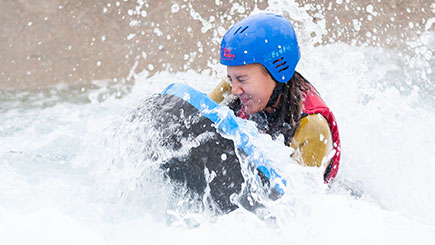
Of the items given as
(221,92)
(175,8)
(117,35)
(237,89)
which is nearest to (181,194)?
(237,89)

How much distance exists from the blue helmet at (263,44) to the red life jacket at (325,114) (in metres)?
0.20

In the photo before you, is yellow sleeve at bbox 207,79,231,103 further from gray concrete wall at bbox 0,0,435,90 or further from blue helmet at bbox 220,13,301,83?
gray concrete wall at bbox 0,0,435,90

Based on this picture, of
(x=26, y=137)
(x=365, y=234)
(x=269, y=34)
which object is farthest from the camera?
(x=26, y=137)

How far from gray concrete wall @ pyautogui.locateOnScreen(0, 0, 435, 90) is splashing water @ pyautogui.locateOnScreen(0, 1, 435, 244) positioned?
62 cm

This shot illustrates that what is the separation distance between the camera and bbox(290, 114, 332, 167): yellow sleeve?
224 cm

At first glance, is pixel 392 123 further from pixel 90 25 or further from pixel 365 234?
pixel 90 25

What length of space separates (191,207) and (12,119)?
2.58 metres

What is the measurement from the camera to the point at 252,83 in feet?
7.63

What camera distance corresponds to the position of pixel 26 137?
147 inches

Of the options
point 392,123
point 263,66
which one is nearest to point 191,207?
point 263,66

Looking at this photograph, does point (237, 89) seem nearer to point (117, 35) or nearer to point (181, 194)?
point (181, 194)

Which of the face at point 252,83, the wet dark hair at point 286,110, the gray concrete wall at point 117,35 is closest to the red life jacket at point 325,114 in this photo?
the wet dark hair at point 286,110

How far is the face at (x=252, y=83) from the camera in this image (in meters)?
2.30

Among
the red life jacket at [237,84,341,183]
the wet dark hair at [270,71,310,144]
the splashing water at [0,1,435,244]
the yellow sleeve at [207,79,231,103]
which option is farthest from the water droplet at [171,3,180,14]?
the wet dark hair at [270,71,310,144]
